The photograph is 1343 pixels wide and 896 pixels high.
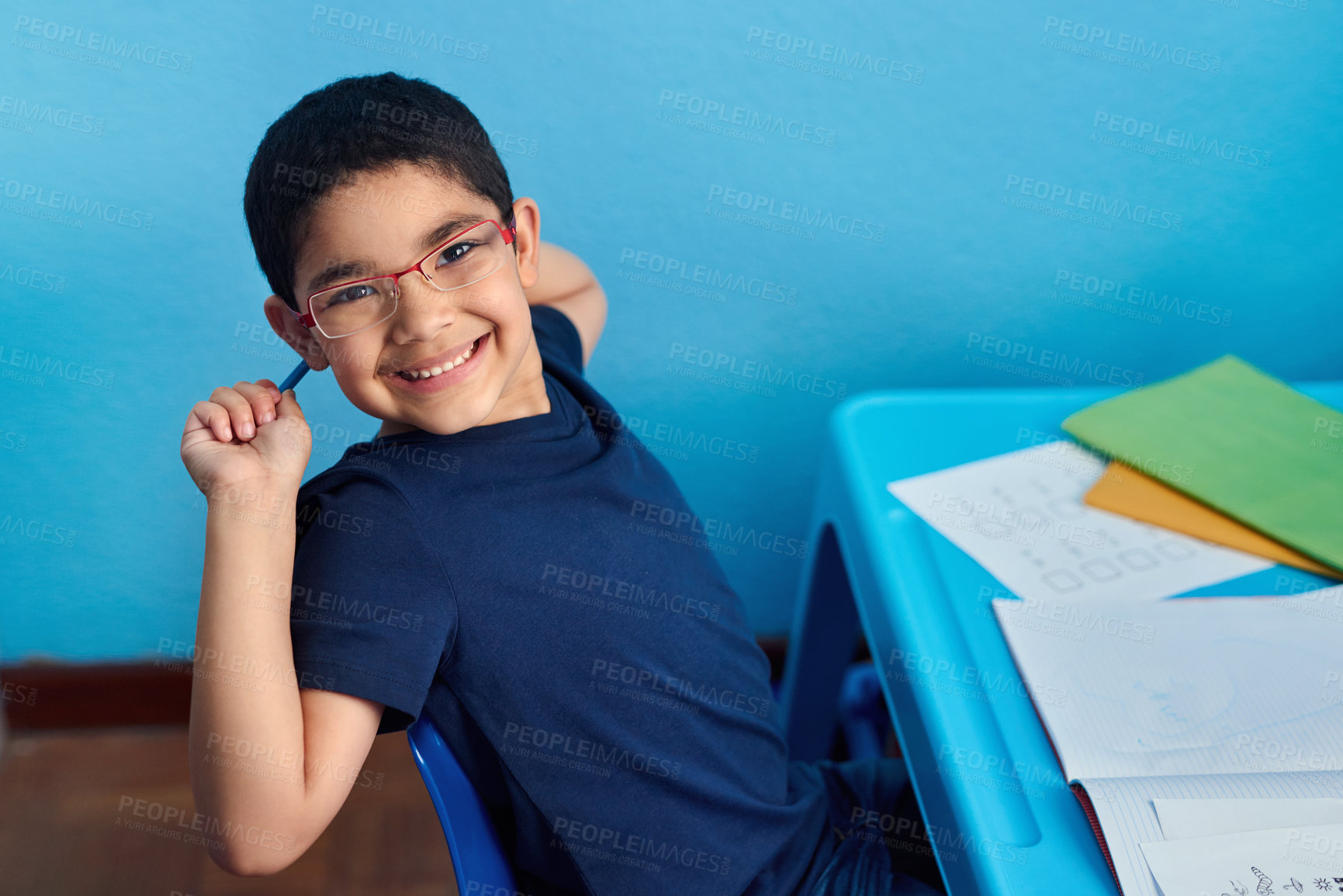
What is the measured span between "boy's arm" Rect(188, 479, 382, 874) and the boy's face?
0.50 feet

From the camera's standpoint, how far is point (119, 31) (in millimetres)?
1008

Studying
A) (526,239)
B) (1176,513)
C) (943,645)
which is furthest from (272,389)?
(1176,513)

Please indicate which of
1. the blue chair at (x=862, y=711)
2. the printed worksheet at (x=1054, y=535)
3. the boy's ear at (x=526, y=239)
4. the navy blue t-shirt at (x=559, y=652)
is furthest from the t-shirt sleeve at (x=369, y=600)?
the blue chair at (x=862, y=711)

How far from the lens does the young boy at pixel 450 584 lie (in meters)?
0.66

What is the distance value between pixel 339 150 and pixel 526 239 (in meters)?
0.20

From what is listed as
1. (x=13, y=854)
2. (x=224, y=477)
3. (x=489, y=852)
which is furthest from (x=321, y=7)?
(x=13, y=854)

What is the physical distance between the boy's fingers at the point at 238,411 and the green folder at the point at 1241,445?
32.1 inches

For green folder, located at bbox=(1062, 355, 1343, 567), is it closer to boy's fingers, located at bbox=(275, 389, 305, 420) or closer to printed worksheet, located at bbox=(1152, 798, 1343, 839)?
printed worksheet, located at bbox=(1152, 798, 1343, 839)

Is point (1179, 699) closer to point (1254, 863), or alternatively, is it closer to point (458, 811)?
point (1254, 863)

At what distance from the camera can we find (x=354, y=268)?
29.0 inches

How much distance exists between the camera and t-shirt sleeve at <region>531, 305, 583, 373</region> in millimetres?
1026

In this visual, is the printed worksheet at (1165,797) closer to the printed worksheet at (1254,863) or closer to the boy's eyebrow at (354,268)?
the printed worksheet at (1254,863)

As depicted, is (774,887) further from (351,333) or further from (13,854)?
(13,854)

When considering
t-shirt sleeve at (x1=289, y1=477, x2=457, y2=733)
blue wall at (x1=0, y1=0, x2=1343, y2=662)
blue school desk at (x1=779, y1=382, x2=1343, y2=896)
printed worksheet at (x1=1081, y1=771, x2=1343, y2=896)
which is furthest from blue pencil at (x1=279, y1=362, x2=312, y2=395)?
printed worksheet at (x1=1081, y1=771, x2=1343, y2=896)
